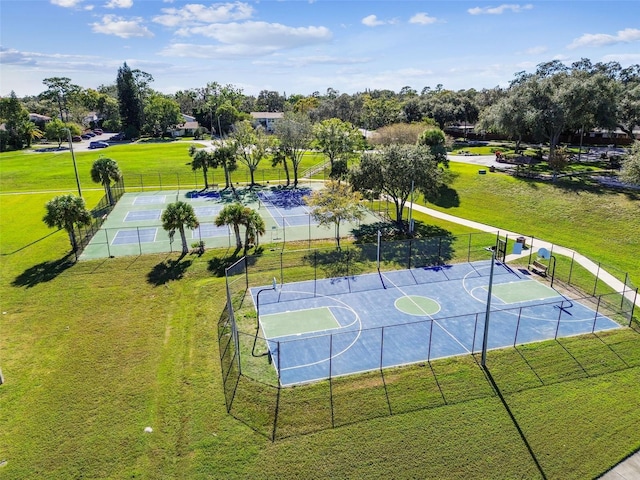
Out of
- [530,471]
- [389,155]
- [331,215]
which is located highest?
[389,155]

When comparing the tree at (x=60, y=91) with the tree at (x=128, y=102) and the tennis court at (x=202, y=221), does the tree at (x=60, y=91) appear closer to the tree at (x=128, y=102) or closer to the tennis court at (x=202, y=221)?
the tree at (x=128, y=102)

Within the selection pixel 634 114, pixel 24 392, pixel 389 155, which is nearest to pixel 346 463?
pixel 24 392

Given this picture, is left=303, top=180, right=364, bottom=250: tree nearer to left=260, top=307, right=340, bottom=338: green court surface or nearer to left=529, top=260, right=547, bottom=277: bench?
left=260, top=307, right=340, bottom=338: green court surface

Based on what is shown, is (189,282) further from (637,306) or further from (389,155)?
(637,306)

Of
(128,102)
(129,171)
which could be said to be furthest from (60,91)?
(129,171)

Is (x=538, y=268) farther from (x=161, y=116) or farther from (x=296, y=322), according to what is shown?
(x=161, y=116)

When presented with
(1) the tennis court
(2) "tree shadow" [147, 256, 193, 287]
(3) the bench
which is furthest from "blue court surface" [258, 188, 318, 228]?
(3) the bench
